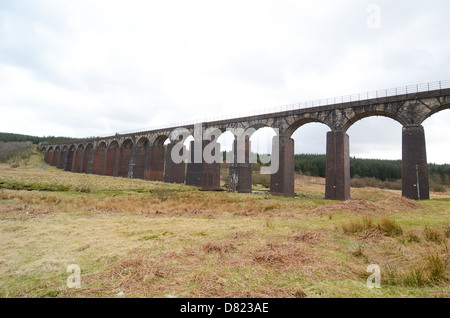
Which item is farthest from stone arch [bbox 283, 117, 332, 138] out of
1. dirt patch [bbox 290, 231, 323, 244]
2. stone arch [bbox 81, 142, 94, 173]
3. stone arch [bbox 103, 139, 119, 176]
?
stone arch [bbox 81, 142, 94, 173]

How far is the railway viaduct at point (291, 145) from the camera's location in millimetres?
16203

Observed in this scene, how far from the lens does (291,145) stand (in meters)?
22.8

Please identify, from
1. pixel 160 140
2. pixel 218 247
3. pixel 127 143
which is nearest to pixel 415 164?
pixel 218 247

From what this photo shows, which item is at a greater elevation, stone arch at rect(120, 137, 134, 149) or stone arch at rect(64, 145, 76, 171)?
stone arch at rect(120, 137, 134, 149)

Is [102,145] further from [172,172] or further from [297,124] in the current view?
[297,124]

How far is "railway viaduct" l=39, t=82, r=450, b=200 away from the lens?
53.2 feet

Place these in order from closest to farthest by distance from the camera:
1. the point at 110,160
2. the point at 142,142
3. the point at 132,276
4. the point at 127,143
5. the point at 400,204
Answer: the point at 132,276 < the point at 400,204 < the point at 142,142 < the point at 127,143 < the point at 110,160

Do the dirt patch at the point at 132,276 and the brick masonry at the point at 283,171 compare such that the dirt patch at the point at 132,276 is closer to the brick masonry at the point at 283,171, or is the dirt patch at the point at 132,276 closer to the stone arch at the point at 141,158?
the brick masonry at the point at 283,171

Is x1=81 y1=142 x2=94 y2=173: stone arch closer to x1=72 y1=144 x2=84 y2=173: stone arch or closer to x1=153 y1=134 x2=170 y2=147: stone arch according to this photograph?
x1=72 y1=144 x2=84 y2=173: stone arch

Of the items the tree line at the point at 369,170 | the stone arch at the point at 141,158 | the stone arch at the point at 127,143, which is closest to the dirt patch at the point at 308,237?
the stone arch at the point at 141,158

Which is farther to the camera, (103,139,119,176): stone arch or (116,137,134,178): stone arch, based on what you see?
(103,139,119,176): stone arch

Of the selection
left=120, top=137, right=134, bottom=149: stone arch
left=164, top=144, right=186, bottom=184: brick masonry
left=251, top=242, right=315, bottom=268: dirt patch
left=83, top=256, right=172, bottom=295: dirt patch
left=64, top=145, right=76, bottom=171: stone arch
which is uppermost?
left=120, top=137, right=134, bottom=149: stone arch

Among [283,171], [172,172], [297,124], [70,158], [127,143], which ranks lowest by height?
[172,172]
